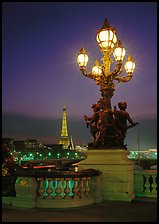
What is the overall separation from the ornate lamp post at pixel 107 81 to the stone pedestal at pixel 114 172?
0.34 m

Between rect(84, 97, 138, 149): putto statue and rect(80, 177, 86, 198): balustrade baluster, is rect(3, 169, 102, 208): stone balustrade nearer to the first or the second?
rect(80, 177, 86, 198): balustrade baluster

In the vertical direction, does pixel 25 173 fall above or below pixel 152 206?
above

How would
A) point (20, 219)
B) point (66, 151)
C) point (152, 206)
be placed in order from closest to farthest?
point (20, 219)
point (152, 206)
point (66, 151)

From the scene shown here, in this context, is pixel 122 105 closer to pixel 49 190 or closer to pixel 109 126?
pixel 109 126

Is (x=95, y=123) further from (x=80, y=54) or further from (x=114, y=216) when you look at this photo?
(x=114, y=216)

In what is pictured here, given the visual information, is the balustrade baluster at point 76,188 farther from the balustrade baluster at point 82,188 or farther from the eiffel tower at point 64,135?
the eiffel tower at point 64,135

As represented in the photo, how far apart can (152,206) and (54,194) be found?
3.10 m

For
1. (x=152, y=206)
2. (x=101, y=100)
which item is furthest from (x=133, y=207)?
(x=101, y=100)

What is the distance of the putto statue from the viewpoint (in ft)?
40.0

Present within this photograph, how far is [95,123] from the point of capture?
1280cm

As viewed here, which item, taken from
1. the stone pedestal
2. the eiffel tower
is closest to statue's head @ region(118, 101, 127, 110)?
the stone pedestal

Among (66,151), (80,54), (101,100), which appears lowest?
(66,151)

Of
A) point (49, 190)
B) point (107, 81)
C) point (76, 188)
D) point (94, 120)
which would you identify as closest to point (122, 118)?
point (94, 120)

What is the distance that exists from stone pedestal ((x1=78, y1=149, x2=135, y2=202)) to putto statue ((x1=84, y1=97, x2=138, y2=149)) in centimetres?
30
